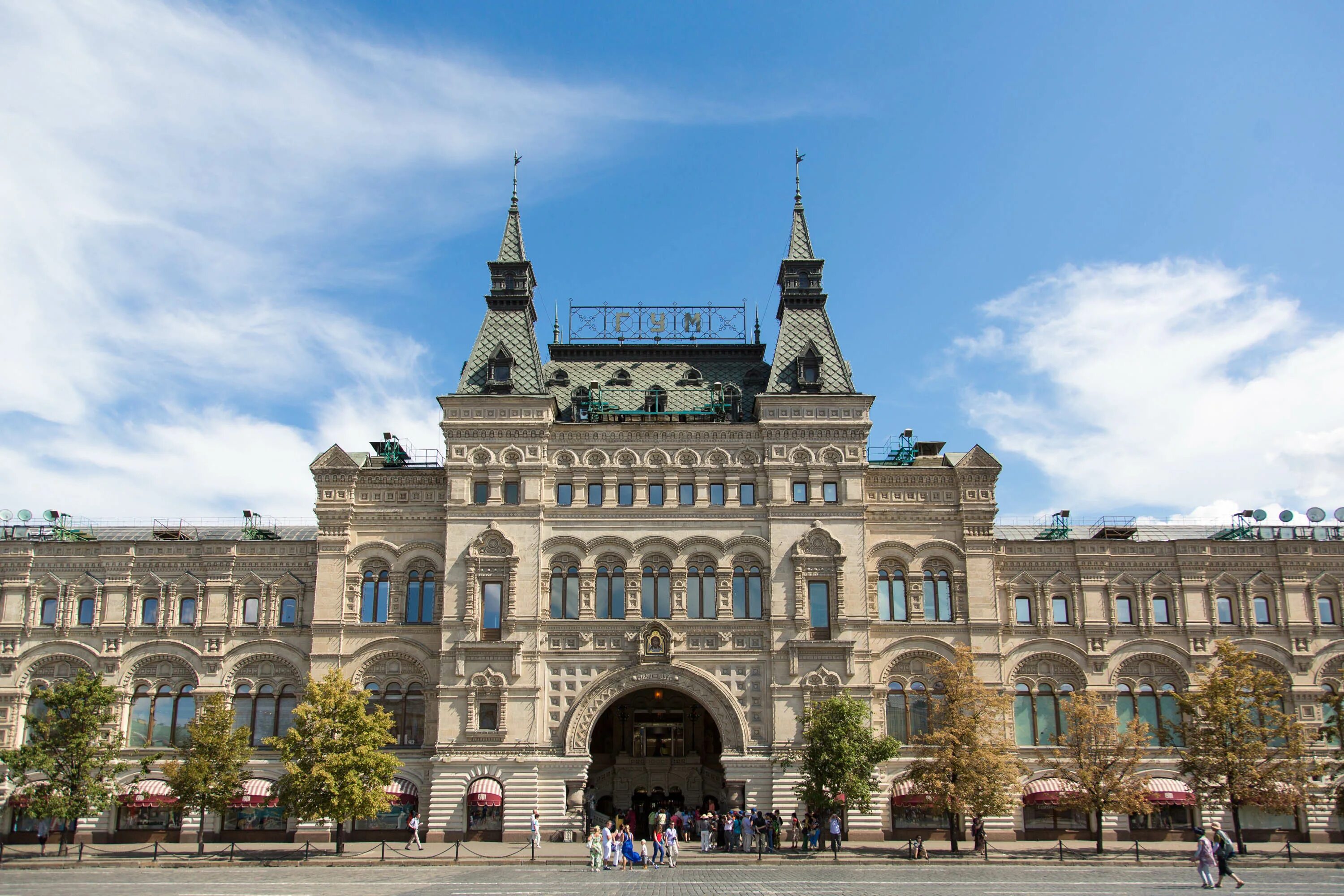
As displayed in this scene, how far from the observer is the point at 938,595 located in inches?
2410

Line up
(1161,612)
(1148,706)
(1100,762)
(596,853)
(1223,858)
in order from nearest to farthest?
(1223,858) < (596,853) < (1100,762) < (1148,706) < (1161,612)

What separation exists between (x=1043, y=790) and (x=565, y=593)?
25917mm

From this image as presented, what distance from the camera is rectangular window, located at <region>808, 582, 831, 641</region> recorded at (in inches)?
2346

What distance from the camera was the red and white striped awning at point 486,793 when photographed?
56812 millimetres

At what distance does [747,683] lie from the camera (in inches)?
2318

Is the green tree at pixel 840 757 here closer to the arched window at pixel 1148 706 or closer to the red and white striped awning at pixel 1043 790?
the red and white striped awning at pixel 1043 790

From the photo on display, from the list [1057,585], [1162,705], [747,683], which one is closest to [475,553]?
[747,683]

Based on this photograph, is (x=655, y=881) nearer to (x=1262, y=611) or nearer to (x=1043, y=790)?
(x=1043, y=790)

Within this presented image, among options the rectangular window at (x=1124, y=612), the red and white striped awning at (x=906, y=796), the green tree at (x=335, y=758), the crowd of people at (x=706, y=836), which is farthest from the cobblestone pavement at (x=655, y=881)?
the rectangular window at (x=1124, y=612)

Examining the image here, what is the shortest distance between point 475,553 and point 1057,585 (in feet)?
101

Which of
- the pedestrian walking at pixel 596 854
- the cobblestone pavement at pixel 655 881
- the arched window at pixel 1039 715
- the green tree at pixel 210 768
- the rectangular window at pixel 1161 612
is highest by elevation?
the rectangular window at pixel 1161 612

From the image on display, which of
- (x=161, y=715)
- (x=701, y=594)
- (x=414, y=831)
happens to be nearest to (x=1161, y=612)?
(x=701, y=594)

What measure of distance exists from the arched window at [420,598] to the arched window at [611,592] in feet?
28.8

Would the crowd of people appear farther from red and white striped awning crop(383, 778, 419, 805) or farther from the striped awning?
the striped awning
